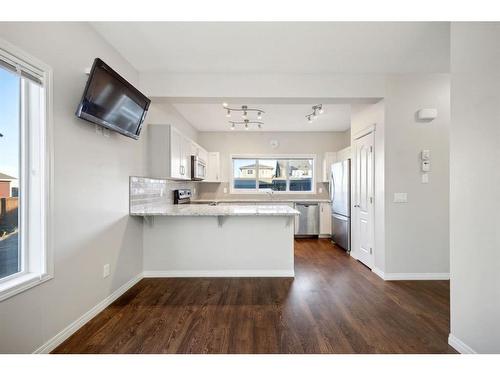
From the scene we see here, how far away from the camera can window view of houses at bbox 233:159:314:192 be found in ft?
20.4

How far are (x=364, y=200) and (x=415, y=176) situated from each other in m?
0.78

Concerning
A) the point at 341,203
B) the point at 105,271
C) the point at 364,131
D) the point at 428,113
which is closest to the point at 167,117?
the point at 105,271

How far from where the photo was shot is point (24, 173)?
1.59 meters

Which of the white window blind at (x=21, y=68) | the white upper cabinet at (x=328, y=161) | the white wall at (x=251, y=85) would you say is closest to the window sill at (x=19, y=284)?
the white window blind at (x=21, y=68)

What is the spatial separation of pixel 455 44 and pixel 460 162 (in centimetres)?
85

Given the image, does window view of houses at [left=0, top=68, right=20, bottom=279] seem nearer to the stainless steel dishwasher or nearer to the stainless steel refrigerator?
the stainless steel refrigerator

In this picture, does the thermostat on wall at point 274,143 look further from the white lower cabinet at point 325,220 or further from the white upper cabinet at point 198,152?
the white lower cabinet at point 325,220

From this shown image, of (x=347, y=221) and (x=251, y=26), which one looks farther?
(x=347, y=221)

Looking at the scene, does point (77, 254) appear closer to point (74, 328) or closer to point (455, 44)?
point (74, 328)

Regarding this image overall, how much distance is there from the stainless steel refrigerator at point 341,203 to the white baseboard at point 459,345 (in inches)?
98.9

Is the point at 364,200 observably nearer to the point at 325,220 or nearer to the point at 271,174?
the point at 325,220

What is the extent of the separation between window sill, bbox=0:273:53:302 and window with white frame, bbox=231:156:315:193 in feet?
15.6

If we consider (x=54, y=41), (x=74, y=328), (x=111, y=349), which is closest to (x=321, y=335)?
(x=111, y=349)
